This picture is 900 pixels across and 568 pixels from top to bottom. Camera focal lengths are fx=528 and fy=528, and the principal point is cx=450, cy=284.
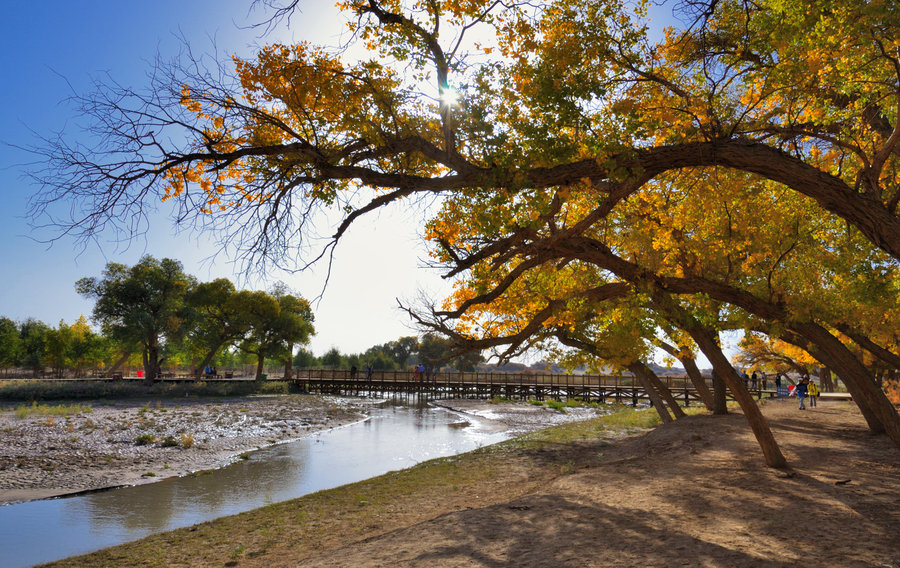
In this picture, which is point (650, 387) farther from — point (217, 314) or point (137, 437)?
point (217, 314)

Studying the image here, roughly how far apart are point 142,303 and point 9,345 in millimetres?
28839

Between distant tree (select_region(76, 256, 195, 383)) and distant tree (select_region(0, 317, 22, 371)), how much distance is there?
85.3 feet

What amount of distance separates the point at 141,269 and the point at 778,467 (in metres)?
46.1

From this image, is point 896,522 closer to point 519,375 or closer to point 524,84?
point 524,84

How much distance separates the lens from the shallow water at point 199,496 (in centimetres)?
884

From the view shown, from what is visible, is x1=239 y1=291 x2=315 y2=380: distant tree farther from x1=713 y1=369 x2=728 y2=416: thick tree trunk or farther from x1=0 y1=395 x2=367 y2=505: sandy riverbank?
x1=713 y1=369 x2=728 y2=416: thick tree trunk

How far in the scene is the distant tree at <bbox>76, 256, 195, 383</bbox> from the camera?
41959 mm

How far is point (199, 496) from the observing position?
1165 cm

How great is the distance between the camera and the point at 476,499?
9.21 metres

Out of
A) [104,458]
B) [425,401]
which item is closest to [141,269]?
[425,401]

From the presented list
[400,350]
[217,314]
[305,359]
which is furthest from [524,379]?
[305,359]

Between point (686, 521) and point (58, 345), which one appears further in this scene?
point (58, 345)

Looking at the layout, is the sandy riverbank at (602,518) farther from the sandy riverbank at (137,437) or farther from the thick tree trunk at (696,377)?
the sandy riverbank at (137,437)

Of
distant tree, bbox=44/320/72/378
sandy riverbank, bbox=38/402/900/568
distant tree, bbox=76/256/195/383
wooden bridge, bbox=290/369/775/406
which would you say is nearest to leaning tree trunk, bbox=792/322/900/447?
sandy riverbank, bbox=38/402/900/568
